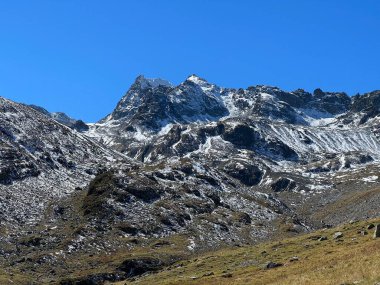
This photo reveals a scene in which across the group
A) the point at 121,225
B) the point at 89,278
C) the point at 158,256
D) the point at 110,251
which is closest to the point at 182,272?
the point at 89,278

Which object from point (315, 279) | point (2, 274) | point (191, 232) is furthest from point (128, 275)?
point (315, 279)

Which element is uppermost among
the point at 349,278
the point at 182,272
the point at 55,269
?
the point at 55,269

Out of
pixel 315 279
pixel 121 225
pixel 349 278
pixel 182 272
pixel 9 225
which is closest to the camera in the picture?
pixel 349 278

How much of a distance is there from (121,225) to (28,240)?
121ft

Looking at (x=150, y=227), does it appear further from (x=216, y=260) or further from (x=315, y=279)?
(x=315, y=279)

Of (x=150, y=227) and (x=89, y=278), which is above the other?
(x=150, y=227)

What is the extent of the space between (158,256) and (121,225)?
37.5 meters

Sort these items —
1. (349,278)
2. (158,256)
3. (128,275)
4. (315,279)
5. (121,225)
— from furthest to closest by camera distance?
(121,225)
(158,256)
(128,275)
(315,279)
(349,278)

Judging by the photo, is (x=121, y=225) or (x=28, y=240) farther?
(x=121, y=225)

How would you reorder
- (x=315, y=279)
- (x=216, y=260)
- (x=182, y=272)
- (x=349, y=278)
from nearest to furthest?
(x=349, y=278) → (x=315, y=279) → (x=182, y=272) → (x=216, y=260)

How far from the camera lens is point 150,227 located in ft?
649

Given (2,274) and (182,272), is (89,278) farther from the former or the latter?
(182,272)

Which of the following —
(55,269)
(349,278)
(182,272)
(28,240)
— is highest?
(28,240)

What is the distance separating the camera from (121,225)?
637 feet
